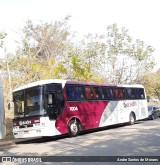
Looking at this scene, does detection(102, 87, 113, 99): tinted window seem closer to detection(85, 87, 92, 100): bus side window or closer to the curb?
detection(85, 87, 92, 100): bus side window

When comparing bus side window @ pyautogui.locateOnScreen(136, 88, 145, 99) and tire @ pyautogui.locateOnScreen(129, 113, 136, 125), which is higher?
bus side window @ pyautogui.locateOnScreen(136, 88, 145, 99)

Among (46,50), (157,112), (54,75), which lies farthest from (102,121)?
(46,50)

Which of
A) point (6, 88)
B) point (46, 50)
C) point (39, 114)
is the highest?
point (46, 50)

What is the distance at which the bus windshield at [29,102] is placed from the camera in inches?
605

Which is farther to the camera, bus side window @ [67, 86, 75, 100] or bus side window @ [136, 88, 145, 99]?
bus side window @ [136, 88, 145, 99]

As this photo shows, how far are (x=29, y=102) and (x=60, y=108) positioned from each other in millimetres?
1577

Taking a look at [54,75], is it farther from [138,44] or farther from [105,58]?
[138,44]

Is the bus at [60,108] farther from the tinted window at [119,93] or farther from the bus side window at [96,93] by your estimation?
the tinted window at [119,93]

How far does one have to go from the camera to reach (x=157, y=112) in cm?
3359

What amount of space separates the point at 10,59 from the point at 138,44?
16.0 meters

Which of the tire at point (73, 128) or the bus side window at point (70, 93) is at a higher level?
the bus side window at point (70, 93)

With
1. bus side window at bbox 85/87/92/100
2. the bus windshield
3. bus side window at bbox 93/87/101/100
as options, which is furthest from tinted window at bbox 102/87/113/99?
the bus windshield

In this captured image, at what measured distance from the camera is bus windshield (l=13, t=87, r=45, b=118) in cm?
1536

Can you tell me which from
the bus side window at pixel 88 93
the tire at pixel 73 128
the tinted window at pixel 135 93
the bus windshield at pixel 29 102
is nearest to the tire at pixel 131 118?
the tinted window at pixel 135 93
